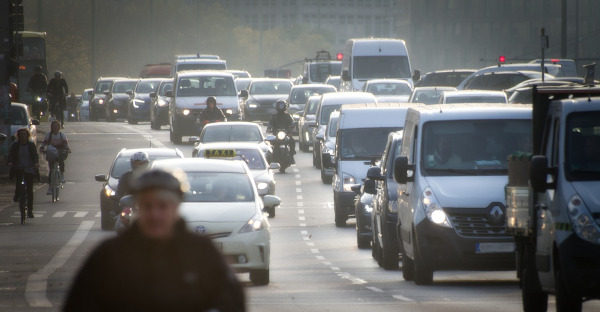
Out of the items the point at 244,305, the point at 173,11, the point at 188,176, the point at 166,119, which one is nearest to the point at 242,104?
the point at 166,119

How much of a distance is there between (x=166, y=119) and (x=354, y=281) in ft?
116

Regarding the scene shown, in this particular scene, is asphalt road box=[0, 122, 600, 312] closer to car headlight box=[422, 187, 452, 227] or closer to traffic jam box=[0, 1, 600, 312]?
traffic jam box=[0, 1, 600, 312]

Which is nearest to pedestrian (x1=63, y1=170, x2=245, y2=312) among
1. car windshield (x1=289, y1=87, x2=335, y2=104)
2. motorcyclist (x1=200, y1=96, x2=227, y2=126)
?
motorcyclist (x1=200, y1=96, x2=227, y2=126)

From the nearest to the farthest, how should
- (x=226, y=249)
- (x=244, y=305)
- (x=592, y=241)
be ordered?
(x=244, y=305), (x=592, y=241), (x=226, y=249)

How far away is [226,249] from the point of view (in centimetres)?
1655

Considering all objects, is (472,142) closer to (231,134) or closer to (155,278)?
(155,278)

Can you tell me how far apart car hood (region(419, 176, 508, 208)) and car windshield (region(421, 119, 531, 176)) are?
0.99ft

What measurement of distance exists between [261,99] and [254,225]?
38.7 metres

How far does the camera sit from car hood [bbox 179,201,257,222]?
54.5 feet

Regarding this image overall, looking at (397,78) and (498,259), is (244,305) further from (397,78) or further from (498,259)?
(397,78)

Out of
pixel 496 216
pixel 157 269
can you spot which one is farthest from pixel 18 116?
pixel 157 269

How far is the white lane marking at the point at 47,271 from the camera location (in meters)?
15.3

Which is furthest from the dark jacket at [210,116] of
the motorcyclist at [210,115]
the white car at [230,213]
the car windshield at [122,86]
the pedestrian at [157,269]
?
the pedestrian at [157,269]

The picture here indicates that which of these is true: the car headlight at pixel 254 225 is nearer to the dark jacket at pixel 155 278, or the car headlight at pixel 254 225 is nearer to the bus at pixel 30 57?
the dark jacket at pixel 155 278
